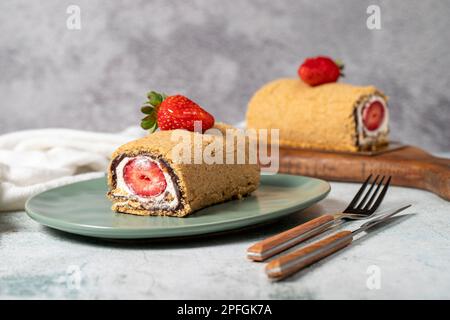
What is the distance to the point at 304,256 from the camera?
6.04ft

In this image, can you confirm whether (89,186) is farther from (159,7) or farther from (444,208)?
(159,7)

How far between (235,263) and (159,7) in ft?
11.0

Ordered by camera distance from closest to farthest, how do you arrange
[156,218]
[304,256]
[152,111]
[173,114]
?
[304,256], [156,218], [173,114], [152,111]

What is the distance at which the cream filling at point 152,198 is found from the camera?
7.50 ft

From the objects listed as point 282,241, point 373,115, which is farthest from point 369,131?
point 282,241

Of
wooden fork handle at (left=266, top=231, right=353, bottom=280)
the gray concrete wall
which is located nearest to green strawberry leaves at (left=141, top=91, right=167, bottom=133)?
wooden fork handle at (left=266, top=231, right=353, bottom=280)

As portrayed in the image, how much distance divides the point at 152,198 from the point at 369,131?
1640 millimetres

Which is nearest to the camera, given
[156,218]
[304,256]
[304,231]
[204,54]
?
[304,256]

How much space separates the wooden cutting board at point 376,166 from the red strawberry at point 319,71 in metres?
0.44

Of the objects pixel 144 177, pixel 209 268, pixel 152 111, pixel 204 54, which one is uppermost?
pixel 204 54

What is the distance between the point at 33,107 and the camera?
525 cm

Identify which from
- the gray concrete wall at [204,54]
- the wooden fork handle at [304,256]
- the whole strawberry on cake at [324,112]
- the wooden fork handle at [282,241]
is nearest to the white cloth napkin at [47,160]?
the whole strawberry on cake at [324,112]

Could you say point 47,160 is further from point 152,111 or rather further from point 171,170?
point 171,170

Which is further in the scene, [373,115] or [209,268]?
[373,115]
